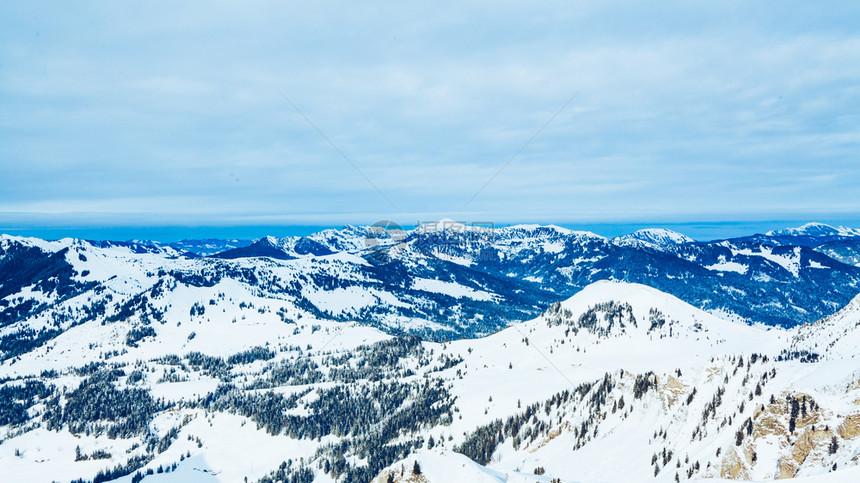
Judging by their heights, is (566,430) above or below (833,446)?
below

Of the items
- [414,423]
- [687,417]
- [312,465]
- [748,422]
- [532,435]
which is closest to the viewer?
[748,422]

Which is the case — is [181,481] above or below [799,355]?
below

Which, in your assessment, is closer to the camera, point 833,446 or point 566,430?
point 833,446

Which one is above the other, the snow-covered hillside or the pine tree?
the pine tree

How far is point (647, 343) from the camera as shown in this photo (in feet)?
626

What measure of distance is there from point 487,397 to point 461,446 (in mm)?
42114

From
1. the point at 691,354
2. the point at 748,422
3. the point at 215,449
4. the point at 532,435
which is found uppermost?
the point at 748,422

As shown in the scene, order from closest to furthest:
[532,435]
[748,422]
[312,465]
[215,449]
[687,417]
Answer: [748,422]
[687,417]
[532,435]
[312,465]
[215,449]

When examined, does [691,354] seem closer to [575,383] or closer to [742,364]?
[575,383]

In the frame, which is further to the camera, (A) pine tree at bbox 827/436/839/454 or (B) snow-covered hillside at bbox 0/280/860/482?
(B) snow-covered hillside at bbox 0/280/860/482

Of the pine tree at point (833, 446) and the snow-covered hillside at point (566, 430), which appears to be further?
the snow-covered hillside at point (566, 430)

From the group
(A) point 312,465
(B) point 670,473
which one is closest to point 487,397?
(A) point 312,465

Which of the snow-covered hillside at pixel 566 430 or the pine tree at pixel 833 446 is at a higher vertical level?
the pine tree at pixel 833 446

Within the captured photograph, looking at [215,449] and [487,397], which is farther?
[215,449]
